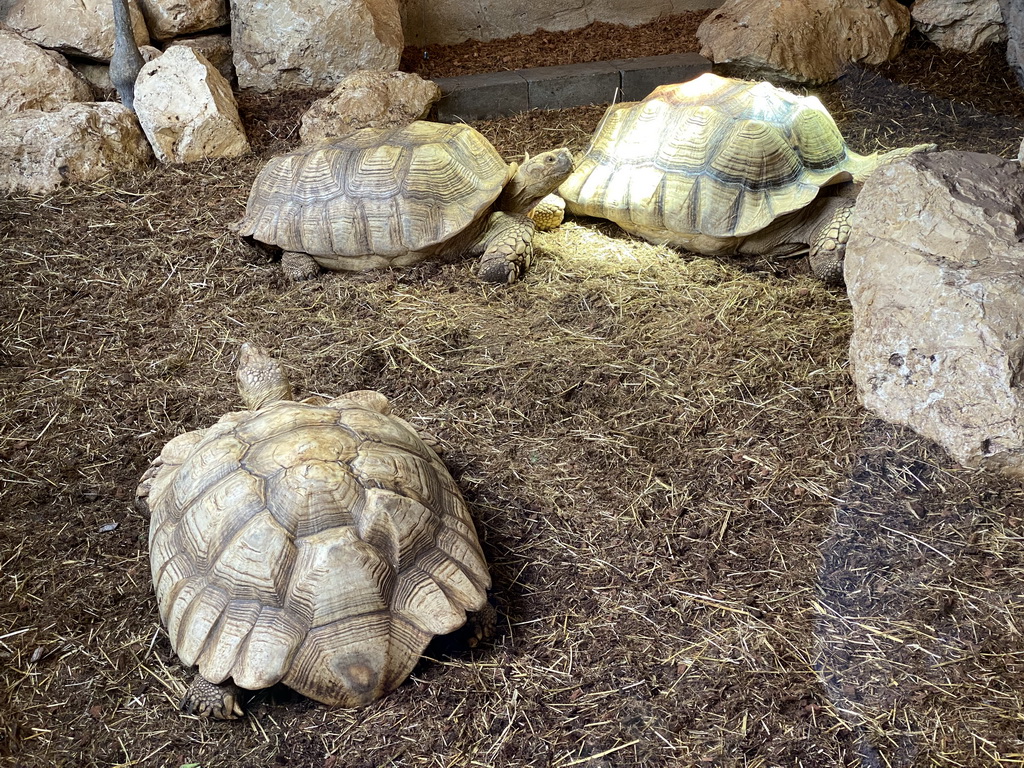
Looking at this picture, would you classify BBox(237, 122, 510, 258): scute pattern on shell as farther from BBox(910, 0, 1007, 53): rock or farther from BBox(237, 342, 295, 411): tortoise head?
BBox(910, 0, 1007, 53): rock

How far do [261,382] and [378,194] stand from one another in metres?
2.00

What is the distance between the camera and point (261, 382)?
11.5ft

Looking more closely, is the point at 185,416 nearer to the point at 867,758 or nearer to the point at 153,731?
the point at 153,731

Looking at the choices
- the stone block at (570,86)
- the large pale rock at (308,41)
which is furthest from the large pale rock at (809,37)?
the large pale rock at (308,41)

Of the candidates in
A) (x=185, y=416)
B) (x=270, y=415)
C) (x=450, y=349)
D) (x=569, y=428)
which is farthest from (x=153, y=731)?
(x=450, y=349)

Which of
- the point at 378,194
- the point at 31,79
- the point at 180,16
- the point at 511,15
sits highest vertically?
the point at 180,16

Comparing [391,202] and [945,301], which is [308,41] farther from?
[945,301]

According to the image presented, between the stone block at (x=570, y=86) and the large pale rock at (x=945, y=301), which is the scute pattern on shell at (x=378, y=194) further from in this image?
the stone block at (x=570, y=86)

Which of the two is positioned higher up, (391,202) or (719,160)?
(391,202)

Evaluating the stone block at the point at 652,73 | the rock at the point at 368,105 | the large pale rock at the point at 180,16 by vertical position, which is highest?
the large pale rock at the point at 180,16

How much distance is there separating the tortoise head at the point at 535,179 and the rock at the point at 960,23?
182 inches

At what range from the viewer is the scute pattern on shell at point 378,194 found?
515 cm

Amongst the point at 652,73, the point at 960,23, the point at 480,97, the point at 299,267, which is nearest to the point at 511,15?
the point at 480,97

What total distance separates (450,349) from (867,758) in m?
2.78
